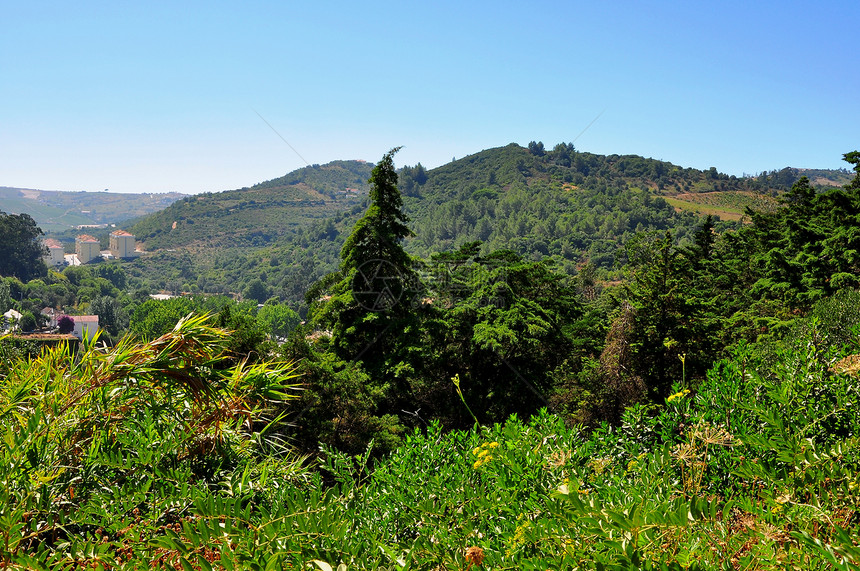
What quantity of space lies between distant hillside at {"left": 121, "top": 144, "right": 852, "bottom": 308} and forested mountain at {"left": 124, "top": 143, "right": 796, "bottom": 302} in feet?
1.01

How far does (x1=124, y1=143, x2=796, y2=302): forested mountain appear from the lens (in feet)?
265

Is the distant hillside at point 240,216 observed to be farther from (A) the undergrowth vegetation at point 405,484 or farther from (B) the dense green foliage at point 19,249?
(A) the undergrowth vegetation at point 405,484

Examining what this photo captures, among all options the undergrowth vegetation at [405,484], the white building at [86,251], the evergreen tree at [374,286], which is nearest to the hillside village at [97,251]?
the white building at [86,251]

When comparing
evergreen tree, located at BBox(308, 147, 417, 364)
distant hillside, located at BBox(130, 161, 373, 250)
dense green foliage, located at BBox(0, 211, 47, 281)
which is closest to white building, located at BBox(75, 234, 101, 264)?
distant hillside, located at BBox(130, 161, 373, 250)

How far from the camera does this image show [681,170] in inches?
4719

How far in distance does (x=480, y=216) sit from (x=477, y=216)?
72 cm

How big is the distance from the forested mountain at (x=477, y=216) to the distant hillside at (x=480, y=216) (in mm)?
306

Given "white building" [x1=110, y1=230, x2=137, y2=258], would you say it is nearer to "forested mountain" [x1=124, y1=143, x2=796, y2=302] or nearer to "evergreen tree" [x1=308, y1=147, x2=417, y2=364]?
"forested mountain" [x1=124, y1=143, x2=796, y2=302]

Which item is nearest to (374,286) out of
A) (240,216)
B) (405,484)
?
(405,484)

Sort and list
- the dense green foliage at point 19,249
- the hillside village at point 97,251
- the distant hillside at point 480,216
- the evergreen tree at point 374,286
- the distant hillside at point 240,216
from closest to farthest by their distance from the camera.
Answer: the evergreen tree at point 374,286 → the distant hillside at point 480,216 → the dense green foliage at point 19,249 → the hillside village at point 97,251 → the distant hillside at point 240,216

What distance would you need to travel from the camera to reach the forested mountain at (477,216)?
80875 millimetres

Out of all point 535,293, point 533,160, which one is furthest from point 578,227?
point 535,293

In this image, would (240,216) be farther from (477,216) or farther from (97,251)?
(477,216)

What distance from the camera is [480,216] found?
Answer: 9712 cm
